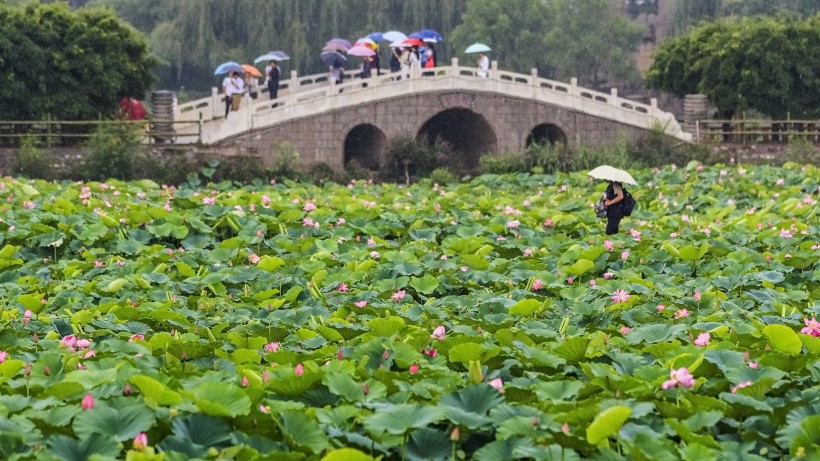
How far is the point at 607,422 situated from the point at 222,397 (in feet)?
4.16

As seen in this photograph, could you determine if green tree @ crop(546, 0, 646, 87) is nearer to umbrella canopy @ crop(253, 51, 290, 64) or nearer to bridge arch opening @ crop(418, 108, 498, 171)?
bridge arch opening @ crop(418, 108, 498, 171)

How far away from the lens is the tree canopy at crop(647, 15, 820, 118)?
30.8 meters

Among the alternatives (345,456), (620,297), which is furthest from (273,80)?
(345,456)

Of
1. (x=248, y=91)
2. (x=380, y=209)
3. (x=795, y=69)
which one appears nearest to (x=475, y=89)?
(x=248, y=91)

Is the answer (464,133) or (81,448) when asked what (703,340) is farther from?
(464,133)

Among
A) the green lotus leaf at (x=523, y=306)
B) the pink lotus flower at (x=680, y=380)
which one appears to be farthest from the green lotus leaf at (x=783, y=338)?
the green lotus leaf at (x=523, y=306)

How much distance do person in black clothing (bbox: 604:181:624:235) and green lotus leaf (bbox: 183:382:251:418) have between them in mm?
7559

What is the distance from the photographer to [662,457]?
14.1 ft

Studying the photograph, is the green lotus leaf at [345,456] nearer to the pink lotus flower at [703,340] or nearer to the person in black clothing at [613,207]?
the pink lotus flower at [703,340]

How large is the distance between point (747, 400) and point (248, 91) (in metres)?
25.3

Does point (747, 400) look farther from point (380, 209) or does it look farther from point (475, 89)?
point (475, 89)

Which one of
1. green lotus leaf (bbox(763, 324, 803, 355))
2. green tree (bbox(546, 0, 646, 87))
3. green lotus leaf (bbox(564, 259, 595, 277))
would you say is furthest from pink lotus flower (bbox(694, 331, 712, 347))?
green tree (bbox(546, 0, 646, 87))

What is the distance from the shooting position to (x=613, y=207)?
11781 millimetres

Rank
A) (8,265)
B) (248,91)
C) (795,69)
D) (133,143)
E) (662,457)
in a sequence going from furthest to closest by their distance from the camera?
1. (795,69)
2. (248,91)
3. (133,143)
4. (8,265)
5. (662,457)
